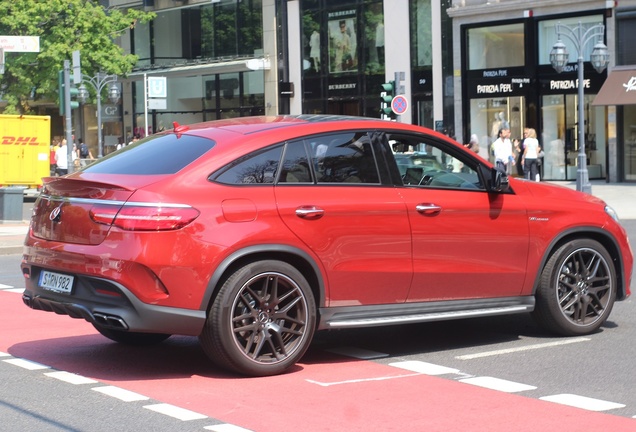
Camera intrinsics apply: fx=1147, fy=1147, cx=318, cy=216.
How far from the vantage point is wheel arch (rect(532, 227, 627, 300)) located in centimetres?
873

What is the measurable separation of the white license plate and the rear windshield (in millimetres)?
766

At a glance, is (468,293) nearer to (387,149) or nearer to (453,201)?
(453,201)

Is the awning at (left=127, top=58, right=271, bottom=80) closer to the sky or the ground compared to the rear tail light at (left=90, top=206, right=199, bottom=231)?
closer to the sky

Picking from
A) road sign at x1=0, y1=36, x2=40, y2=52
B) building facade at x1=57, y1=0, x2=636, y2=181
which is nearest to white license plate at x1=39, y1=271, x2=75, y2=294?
road sign at x1=0, y1=36, x2=40, y2=52

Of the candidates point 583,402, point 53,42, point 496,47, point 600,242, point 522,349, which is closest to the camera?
point 583,402

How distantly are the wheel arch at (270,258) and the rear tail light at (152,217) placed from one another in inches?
14.8

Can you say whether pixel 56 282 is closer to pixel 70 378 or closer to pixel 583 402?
pixel 70 378

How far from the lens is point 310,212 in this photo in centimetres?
759

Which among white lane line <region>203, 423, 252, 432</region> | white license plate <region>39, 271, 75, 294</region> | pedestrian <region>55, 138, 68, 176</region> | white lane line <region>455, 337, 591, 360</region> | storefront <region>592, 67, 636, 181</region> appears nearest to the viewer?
white lane line <region>203, 423, 252, 432</region>

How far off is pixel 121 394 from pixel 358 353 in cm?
210

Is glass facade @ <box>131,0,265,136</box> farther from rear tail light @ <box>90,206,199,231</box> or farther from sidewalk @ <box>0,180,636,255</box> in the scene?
rear tail light @ <box>90,206,199,231</box>

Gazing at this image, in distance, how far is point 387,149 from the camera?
26.9 feet

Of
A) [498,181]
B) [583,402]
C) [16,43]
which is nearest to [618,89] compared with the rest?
[16,43]

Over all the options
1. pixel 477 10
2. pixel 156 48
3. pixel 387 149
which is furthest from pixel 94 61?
pixel 387 149
